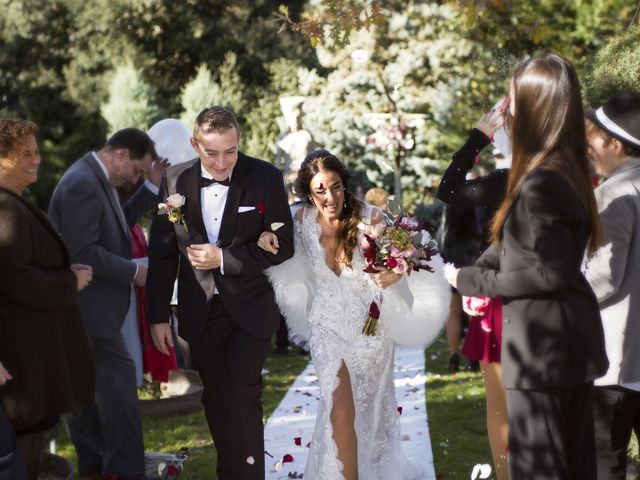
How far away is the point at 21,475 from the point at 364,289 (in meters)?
2.21

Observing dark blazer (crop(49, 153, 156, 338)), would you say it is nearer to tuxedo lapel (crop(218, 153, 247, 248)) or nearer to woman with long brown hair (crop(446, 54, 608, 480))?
tuxedo lapel (crop(218, 153, 247, 248))

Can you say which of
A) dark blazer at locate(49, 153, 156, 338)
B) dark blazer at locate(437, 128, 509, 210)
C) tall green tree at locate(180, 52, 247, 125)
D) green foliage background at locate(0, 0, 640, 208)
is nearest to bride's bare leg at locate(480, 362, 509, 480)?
dark blazer at locate(437, 128, 509, 210)

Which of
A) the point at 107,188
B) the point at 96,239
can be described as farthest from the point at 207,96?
the point at 96,239

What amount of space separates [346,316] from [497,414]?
3.39ft

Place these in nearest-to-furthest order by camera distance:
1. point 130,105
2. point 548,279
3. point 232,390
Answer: point 548,279, point 232,390, point 130,105

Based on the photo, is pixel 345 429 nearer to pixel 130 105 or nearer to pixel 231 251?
pixel 231 251

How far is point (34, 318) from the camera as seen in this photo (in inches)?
175

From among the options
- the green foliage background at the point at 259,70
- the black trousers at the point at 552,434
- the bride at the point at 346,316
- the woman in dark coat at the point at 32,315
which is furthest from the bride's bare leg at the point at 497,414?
the green foliage background at the point at 259,70

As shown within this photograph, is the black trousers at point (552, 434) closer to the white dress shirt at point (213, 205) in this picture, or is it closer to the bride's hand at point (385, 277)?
the bride's hand at point (385, 277)

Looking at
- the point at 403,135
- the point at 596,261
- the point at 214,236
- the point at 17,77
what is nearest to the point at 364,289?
the point at 214,236

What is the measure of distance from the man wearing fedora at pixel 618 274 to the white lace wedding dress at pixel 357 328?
147cm

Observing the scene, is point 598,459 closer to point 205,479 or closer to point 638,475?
point 638,475

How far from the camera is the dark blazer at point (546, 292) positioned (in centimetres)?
324

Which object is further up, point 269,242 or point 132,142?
point 132,142
